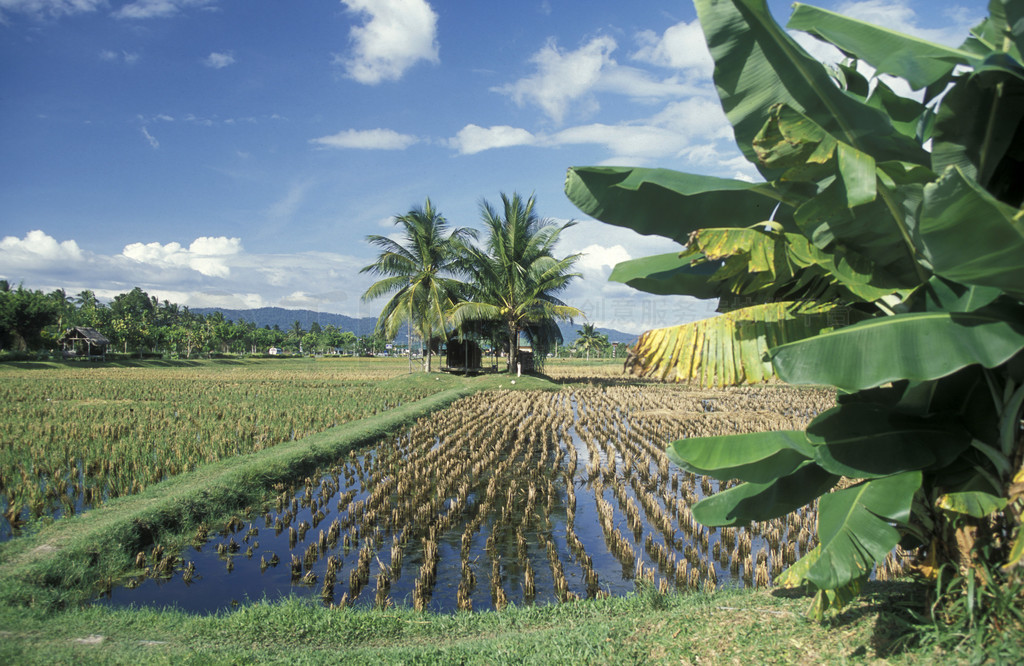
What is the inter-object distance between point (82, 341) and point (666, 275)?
57.7 meters

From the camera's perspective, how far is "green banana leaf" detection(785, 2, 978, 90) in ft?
8.27

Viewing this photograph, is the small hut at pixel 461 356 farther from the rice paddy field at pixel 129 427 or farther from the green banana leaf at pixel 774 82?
the green banana leaf at pixel 774 82

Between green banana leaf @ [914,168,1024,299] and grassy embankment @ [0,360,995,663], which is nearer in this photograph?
green banana leaf @ [914,168,1024,299]

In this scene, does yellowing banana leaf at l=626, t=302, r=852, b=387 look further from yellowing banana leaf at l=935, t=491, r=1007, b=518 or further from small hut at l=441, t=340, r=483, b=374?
small hut at l=441, t=340, r=483, b=374

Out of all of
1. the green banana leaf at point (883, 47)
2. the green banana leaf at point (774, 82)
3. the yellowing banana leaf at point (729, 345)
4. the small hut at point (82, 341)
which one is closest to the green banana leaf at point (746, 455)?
the yellowing banana leaf at point (729, 345)

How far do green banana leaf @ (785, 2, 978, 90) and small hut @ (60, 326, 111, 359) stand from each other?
A: 2217 inches

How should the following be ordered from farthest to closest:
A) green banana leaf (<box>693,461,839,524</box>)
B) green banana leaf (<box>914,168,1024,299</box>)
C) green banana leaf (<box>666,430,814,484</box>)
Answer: green banana leaf (<box>693,461,839,524</box>)
green banana leaf (<box>666,430,814,484</box>)
green banana leaf (<box>914,168,1024,299</box>)

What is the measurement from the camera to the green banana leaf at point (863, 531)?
2633 millimetres

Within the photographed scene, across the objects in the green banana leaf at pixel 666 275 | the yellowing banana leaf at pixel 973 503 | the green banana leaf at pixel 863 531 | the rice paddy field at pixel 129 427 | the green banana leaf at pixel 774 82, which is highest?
the green banana leaf at pixel 774 82

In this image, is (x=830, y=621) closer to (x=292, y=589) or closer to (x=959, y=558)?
(x=959, y=558)

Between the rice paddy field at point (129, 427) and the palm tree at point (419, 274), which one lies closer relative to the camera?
the rice paddy field at point (129, 427)

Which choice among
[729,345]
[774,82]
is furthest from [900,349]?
[774,82]

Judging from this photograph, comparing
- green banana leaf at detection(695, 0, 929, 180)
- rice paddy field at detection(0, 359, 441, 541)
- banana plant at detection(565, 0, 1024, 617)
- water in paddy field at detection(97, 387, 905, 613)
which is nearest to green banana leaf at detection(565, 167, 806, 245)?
banana plant at detection(565, 0, 1024, 617)

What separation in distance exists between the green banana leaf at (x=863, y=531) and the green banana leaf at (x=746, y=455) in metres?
0.30
